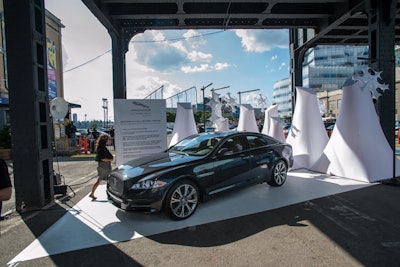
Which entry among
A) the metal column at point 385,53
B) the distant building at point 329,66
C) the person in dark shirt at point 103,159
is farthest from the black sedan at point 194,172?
the distant building at point 329,66

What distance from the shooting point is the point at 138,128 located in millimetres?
7953

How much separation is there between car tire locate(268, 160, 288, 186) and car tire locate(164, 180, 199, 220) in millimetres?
2465

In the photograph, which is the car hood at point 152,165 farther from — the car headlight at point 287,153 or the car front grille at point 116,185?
the car headlight at point 287,153

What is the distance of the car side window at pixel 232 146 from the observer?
16.9 ft

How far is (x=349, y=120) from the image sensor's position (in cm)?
694

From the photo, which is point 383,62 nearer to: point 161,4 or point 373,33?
point 373,33

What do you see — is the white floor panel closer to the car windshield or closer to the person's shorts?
the person's shorts

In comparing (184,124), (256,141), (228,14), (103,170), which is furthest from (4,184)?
(228,14)

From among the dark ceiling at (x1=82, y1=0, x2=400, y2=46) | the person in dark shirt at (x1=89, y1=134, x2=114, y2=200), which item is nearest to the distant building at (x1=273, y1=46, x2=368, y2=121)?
the dark ceiling at (x1=82, y1=0, x2=400, y2=46)

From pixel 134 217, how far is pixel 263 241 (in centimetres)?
229

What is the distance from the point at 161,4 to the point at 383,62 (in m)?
7.60

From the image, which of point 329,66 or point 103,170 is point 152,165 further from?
point 329,66

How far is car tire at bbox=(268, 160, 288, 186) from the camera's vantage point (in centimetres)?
615

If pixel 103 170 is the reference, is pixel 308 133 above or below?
above
